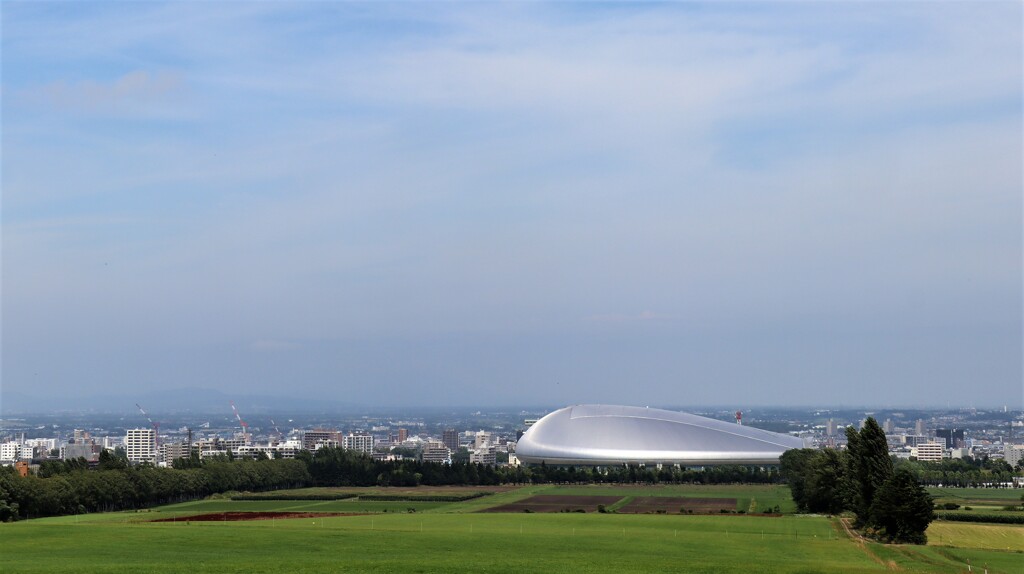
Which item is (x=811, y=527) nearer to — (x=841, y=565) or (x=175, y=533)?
(x=841, y=565)

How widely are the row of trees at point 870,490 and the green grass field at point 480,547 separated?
6.60ft

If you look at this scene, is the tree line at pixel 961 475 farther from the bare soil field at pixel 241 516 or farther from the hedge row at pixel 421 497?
the bare soil field at pixel 241 516

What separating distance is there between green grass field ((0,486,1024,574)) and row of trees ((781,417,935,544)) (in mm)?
2012

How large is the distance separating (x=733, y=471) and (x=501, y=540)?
10349cm

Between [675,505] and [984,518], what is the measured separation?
26203 millimetres

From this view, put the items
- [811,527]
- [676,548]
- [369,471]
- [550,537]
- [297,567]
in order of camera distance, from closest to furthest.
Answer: [297,567]
[676,548]
[550,537]
[811,527]
[369,471]

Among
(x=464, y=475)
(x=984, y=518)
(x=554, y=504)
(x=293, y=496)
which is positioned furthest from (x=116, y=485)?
(x=984, y=518)

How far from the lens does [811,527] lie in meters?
75.5

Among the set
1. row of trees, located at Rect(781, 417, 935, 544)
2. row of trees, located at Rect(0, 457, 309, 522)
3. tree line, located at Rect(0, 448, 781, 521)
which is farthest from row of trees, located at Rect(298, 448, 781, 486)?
row of trees, located at Rect(781, 417, 935, 544)

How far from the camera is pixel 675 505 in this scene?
105m

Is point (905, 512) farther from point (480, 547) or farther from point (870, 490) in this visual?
point (480, 547)

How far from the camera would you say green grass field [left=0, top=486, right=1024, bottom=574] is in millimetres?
47312

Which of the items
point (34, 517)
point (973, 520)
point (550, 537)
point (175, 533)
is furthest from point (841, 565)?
point (34, 517)

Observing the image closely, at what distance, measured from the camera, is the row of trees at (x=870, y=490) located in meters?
64.4
